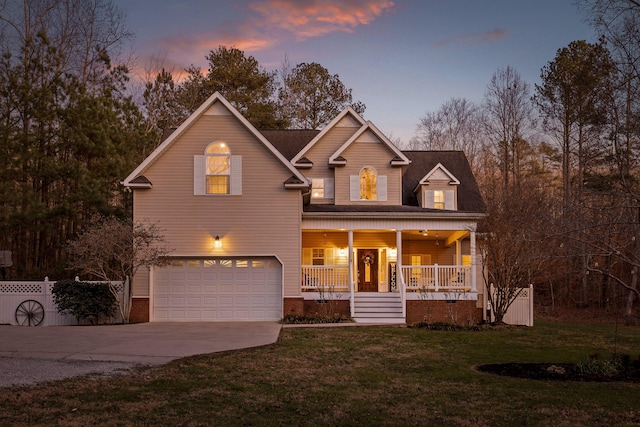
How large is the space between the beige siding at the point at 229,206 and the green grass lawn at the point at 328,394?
7382 mm

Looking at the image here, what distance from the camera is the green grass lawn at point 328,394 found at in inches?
297

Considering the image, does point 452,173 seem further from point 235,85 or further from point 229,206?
point 235,85

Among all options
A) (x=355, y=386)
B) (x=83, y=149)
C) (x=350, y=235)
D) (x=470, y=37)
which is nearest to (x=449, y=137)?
(x=470, y=37)

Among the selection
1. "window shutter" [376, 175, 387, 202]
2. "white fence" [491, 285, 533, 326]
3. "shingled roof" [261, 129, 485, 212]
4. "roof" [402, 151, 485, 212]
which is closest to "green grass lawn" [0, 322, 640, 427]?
"white fence" [491, 285, 533, 326]

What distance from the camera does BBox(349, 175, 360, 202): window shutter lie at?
23.8m

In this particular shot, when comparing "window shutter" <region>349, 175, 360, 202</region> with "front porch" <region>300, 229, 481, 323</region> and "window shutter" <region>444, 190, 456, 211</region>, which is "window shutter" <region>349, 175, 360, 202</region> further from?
"window shutter" <region>444, 190, 456, 211</region>

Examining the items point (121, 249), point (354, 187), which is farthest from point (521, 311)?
point (121, 249)

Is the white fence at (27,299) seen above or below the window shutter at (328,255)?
below

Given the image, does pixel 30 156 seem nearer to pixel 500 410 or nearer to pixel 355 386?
pixel 355 386

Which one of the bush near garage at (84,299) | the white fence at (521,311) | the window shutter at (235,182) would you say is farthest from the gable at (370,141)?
the bush near garage at (84,299)

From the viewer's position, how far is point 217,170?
20641 millimetres

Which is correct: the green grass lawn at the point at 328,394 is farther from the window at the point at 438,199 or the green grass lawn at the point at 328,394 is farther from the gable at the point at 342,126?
the gable at the point at 342,126

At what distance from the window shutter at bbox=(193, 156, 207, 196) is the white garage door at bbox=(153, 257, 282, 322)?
7.49ft

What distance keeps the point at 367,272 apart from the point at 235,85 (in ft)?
62.5
